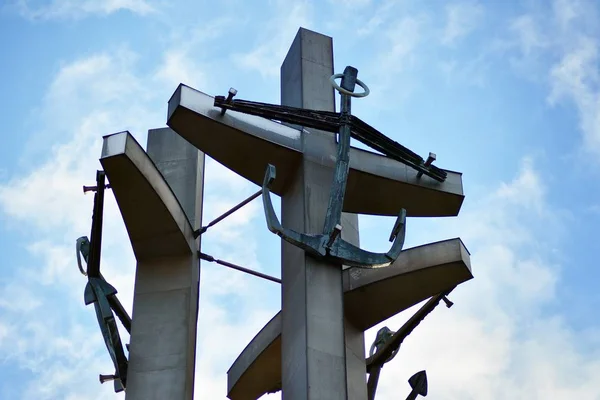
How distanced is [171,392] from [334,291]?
136 inches

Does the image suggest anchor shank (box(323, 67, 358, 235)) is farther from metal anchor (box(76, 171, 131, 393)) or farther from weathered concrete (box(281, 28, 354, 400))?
metal anchor (box(76, 171, 131, 393))

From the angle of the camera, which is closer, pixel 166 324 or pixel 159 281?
pixel 166 324

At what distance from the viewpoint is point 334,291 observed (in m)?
18.4

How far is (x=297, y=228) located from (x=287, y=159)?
1.27 m

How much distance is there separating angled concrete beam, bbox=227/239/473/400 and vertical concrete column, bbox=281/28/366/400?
0.63 metres

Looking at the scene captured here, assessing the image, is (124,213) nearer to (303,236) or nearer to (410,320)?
(303,236)

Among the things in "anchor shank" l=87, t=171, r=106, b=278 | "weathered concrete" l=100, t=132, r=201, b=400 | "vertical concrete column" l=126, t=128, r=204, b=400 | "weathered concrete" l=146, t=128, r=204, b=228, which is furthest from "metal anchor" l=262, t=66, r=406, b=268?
"weathered concrete" l=146, t=128, r=204, b=228

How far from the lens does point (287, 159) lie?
64.7ft

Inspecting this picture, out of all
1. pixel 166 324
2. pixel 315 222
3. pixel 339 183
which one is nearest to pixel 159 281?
pixel 166 324

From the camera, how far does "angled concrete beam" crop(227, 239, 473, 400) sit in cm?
2130

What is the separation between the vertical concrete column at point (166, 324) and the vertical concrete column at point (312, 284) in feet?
7.41

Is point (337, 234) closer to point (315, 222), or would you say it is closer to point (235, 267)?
point (315, 222)

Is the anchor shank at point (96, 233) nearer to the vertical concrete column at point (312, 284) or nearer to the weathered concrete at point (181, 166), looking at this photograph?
the weathered concrete at point (181, 166)

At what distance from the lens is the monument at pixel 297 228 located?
1827cm
